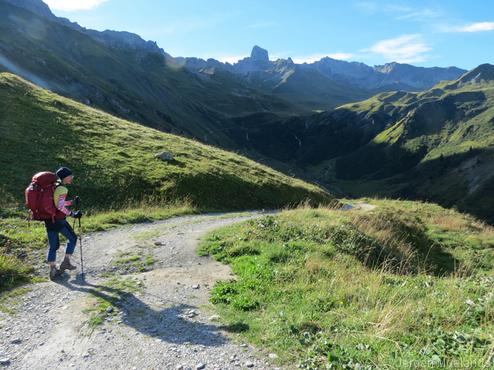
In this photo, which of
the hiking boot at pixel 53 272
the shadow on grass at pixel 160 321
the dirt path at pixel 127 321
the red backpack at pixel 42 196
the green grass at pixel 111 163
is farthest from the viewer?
the green grass at pixel 111 163

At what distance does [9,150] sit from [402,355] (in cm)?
2899

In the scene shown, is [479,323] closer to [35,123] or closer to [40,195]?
[40,195]

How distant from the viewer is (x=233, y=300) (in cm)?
1103

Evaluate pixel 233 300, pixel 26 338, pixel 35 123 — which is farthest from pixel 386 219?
pixel 35 123

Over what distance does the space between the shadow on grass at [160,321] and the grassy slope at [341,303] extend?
0.70m

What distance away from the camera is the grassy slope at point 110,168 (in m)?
25.5

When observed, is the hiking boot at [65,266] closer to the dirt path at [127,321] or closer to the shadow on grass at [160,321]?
the dirt path at [127,321]

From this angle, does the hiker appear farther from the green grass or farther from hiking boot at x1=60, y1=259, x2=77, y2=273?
the green grass

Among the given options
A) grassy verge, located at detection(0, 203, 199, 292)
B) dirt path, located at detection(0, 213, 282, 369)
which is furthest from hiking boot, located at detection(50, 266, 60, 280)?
grassy verge, located at detection(0, 203, 199, 292)

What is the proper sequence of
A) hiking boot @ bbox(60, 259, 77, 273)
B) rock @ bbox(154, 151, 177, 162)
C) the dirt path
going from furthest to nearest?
rock @ bbox(154, 151, 177, 162) < hiking boot @ bbox(60, 259, 77, 273) < the dirt path

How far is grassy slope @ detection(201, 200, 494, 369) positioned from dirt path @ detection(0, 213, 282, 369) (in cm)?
72

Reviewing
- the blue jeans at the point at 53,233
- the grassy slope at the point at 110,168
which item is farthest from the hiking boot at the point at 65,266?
the grassy slope at the point at 110,168

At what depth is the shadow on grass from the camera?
9.21 metres

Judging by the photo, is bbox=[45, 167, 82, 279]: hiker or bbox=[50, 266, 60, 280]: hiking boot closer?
bbox=[45, 167, 82, 279]: hiker
